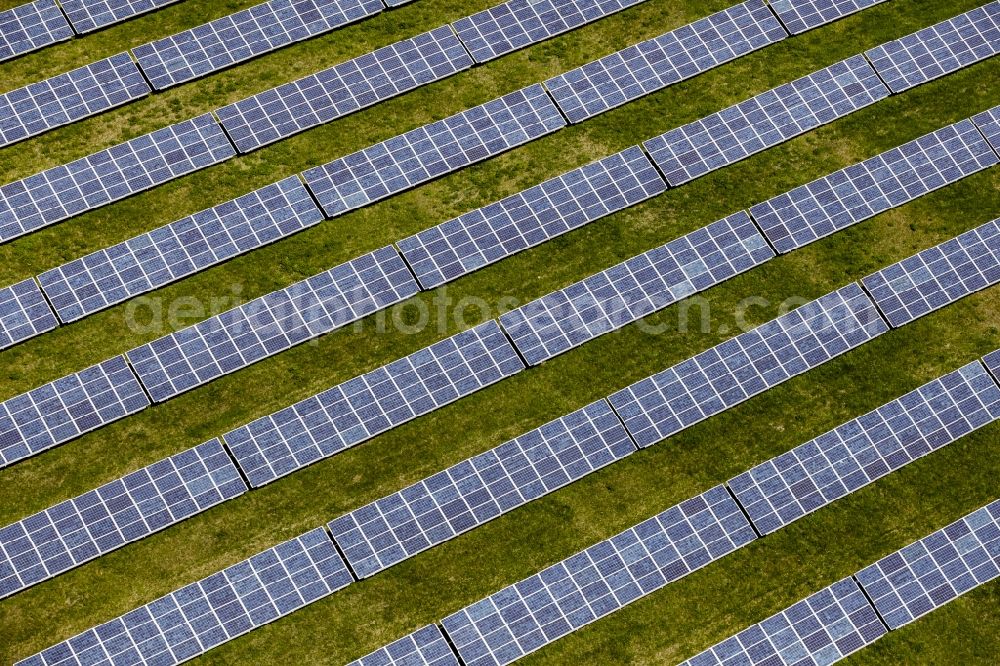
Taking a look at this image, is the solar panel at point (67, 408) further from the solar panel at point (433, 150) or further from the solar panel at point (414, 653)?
the solar panel at point (414, 653)

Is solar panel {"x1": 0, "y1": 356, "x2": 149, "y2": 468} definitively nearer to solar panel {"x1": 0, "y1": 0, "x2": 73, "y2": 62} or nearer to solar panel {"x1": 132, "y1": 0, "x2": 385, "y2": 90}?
solar panel {"x1": 132, "y1": 0, "x2": 385, "y2": 90}

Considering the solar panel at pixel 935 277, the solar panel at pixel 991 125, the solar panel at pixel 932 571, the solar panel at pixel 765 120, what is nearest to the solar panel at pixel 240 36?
the solar panel at pixel 765 120

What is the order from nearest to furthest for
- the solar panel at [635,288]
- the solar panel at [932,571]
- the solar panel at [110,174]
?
the solar panel at [932,571]
the solar panel at [635,288]
the solar panel at [110,174]

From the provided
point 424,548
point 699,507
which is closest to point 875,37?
point 699,507

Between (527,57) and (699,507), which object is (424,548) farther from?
(527,57)

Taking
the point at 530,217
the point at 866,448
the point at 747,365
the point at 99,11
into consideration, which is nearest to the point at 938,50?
the point at 747,365

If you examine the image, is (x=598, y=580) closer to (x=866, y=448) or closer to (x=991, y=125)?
(x=866, y=448)
